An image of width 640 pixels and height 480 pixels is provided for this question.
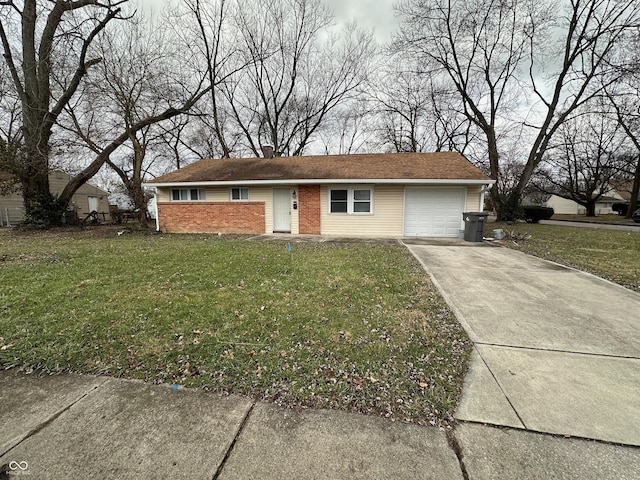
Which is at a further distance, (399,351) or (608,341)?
(608,341)

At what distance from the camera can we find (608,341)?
3045 mm

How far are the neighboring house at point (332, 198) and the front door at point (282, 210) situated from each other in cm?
4

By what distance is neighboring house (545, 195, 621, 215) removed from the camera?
152ft

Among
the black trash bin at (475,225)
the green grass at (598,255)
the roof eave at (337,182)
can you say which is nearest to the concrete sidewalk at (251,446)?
the green grass at (598,255)

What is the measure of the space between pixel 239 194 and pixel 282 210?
2127mm

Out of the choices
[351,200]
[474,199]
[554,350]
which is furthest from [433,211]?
[554,350]

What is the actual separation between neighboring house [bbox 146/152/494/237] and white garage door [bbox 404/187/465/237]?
4 centimetres

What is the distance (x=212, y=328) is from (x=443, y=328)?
2.73m

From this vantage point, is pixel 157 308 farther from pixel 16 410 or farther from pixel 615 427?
pixel 615 427

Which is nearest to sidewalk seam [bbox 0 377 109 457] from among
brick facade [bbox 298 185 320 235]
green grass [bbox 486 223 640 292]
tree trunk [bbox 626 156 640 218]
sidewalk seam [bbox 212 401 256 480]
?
sidewalk seam [bbox 212 401 256 480]

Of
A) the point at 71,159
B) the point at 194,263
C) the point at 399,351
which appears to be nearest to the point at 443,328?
the point at 399,351

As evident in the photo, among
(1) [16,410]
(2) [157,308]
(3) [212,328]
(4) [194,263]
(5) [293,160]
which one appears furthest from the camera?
(5) [293,160]

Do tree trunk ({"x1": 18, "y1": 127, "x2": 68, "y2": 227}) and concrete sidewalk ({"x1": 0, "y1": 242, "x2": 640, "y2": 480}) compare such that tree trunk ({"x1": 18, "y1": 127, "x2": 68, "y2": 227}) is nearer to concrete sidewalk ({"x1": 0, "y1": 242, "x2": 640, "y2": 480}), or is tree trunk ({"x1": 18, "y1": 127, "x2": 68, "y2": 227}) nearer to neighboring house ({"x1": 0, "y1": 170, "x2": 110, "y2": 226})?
neighboring house ({"x1": 0, "y1": 170, "x2": 110, "y2": 226})

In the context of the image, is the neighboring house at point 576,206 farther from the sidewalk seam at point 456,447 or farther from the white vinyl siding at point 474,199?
the sidewalk seam at point 456,447
